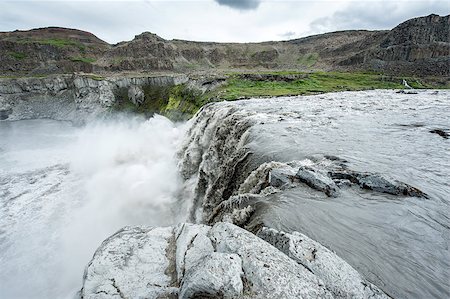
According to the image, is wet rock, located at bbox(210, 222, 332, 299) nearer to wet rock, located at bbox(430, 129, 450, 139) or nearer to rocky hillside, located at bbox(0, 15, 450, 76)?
wet rock, located at bbox(430, 129, 450, 139)

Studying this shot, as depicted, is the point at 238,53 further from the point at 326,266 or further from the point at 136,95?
the point at 326,266

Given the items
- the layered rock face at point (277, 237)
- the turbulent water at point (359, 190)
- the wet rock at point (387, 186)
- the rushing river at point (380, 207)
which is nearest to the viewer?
the layered rock face at point (277, 237)

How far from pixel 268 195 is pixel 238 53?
139 meters

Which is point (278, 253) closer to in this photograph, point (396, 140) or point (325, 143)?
point (325, 143)

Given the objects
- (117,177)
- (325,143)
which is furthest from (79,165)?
(325,143)

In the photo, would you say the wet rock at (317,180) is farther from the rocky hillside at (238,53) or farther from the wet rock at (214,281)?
the rocky hillside at (238,53)

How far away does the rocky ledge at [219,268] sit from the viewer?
4.45 meters

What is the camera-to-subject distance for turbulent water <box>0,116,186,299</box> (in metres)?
16.2

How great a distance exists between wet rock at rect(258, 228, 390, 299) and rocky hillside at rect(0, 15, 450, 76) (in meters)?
91.0

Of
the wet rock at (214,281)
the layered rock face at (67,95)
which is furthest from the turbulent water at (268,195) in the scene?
the layered rock face at (67,95)

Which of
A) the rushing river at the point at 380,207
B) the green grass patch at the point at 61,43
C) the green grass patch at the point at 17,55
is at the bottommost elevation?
the rushing river at the point at 380,207

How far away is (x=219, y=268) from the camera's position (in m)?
4.64

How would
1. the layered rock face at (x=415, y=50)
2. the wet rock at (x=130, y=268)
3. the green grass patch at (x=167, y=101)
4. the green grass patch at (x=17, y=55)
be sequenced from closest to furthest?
the wet rock at (x=130, y=268), the green grass patch at (x=167, y=101), the layered rock face at (x=415, y=50), the green grass patch at (x=17, y=55)

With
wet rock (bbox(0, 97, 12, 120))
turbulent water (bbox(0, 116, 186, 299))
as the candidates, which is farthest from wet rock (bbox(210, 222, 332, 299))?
wet rock (bbox(0, 97, 12, 120))
